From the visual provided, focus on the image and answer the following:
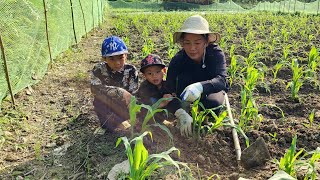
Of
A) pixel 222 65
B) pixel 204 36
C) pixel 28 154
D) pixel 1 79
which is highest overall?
pixel 204 36

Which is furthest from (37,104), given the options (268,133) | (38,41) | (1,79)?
(268,133)

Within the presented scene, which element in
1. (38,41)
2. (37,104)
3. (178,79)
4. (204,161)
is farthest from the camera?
(38,41)

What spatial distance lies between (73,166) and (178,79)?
1258 mm

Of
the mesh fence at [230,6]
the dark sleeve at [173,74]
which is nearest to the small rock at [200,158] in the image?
the dark sleeve at [173,74]

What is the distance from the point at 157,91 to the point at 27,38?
6.14 ft

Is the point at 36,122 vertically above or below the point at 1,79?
below

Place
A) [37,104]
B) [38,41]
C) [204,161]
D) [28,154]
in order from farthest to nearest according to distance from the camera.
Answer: [38,41] → [37,104] → [28,154] → [204,161]

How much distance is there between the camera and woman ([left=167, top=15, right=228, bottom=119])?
2.68 m

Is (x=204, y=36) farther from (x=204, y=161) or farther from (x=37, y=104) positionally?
(x=37, y=104)

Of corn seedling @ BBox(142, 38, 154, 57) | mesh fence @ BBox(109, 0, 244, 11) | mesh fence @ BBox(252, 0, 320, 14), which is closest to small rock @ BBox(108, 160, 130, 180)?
corn seedling @ BBox(142, 38, 154, 57)

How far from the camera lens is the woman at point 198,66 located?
268 centimetres

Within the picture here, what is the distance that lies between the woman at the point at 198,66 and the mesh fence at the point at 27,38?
1659mm

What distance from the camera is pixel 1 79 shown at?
3.25 m

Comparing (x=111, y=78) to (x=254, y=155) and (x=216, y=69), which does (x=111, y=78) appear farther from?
(x=254, y=155)
